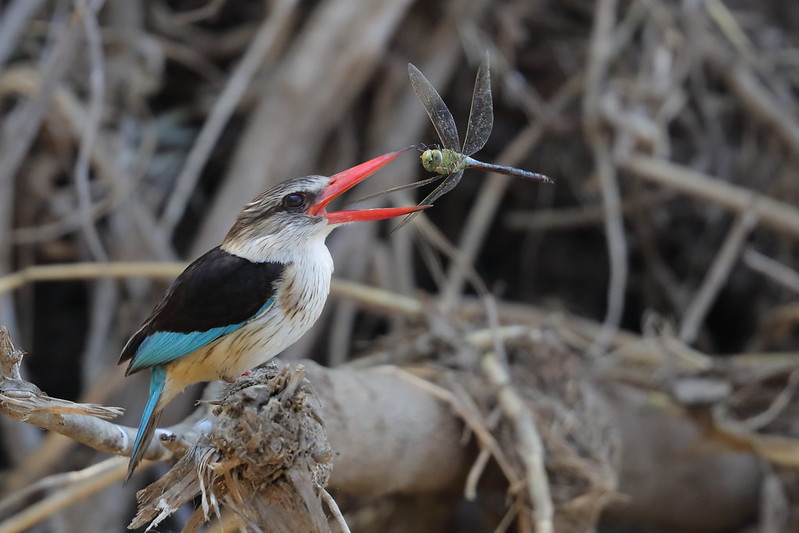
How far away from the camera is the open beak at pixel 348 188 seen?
1519 mm

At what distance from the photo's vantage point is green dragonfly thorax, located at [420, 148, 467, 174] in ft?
5.12

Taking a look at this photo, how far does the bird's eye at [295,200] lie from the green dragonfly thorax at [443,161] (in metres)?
0.40

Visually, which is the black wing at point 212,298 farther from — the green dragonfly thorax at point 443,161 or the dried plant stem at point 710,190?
the dried plant stem at point 710,190

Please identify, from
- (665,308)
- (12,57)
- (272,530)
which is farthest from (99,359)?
(665,308)

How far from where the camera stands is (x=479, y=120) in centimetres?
163

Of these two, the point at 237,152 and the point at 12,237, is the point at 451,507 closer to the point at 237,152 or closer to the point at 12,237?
the point at 237,152

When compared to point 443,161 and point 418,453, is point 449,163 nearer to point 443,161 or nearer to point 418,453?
point 443,161

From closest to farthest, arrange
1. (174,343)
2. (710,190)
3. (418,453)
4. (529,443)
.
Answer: (174,343)
(418,453)
(529,443)
(710,190)

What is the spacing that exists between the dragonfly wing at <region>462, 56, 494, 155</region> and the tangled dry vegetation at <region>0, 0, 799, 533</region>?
70 centimetres

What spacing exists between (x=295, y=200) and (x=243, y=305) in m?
0.24

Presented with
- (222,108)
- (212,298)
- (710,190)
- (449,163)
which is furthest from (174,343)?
(710,190)

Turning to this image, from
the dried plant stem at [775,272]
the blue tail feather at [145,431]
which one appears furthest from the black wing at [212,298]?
the dried plant stem at [775,272]

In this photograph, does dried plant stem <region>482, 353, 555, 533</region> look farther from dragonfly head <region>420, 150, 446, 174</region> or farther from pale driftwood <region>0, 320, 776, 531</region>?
dragonfly head <region>420, 150, 446, 174</region>

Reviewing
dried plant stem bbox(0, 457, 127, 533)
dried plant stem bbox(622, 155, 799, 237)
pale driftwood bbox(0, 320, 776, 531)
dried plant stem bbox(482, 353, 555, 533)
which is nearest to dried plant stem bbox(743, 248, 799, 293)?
dried plant stem bbox(622, 155, 799, 237)
